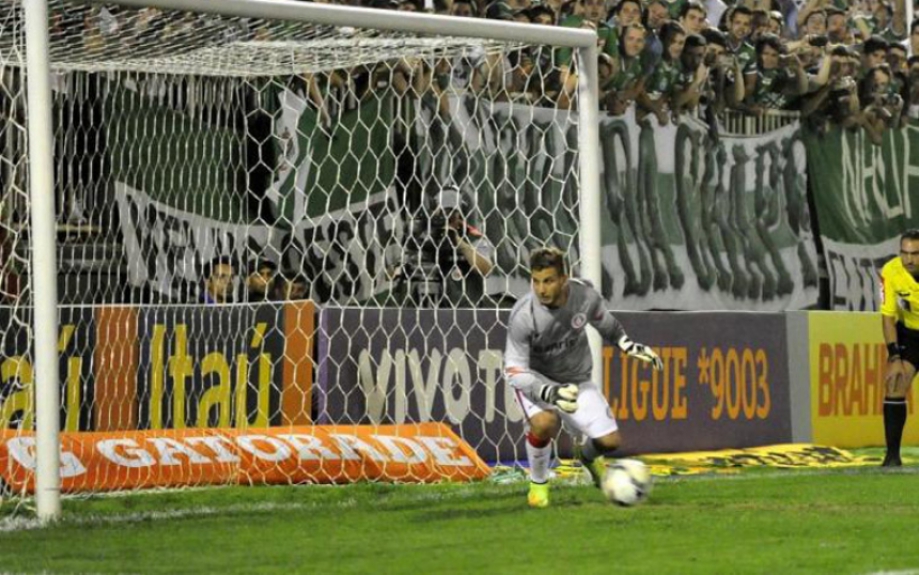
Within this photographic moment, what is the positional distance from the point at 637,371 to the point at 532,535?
6.48 metres

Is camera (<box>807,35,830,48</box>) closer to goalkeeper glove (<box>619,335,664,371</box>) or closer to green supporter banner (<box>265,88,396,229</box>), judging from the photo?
green supporter banner (<box>265,88,396,229</box>)

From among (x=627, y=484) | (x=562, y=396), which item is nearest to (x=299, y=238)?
(x=562, y=396)

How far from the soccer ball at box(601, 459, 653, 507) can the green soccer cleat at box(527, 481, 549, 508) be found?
67 cm

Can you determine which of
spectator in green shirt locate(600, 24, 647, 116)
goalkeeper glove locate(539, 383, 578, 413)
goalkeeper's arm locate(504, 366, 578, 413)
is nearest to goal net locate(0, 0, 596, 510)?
spectator in green shirt locate(600, 24, 647, 116)

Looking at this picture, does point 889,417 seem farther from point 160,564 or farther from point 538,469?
point 160,564

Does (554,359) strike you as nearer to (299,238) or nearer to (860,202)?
(299,238)

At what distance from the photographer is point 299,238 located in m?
14.4

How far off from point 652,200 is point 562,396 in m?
5.68

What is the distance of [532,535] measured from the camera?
32.3 ft

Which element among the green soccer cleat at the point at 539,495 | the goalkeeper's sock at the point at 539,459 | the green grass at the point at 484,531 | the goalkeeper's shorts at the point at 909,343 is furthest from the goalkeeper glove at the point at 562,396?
the goalkeeper's shorts at the point at 909,343

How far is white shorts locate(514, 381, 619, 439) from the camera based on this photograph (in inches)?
454

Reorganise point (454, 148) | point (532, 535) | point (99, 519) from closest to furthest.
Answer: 1. point (532, 535)
2. point (99, 519)
3. point (454, 148)

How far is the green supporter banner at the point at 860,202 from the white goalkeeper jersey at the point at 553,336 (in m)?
6.52

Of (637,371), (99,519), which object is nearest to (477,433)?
(637,371)
